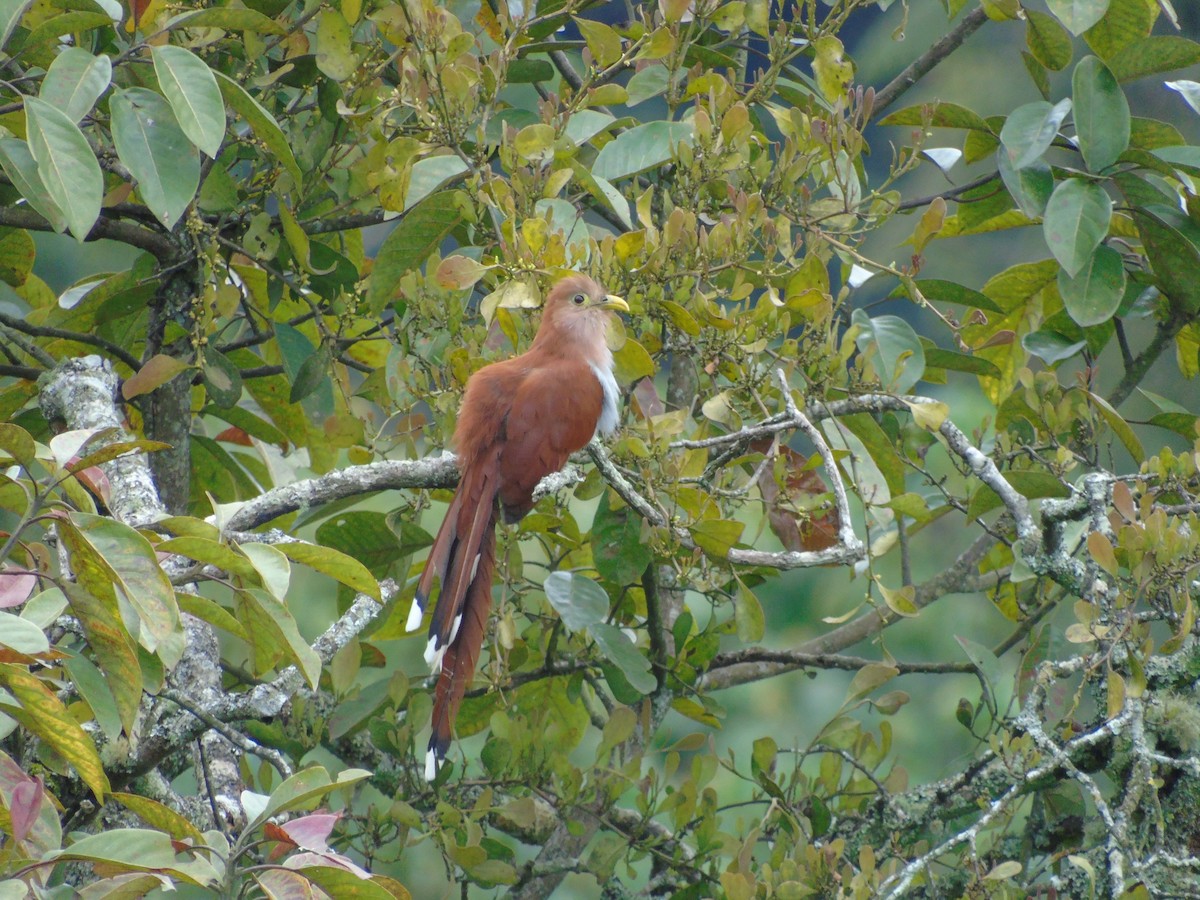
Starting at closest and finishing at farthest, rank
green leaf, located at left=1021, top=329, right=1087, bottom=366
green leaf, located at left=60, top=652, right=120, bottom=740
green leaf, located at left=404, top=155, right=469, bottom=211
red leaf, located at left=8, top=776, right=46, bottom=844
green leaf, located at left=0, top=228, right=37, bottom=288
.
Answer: red leaf, located at left=8, top=776, right=46, bottom=844
green leaf, located at left=60, top=652, right=120, bottom=740
green leaf, located at left=404, top=155, right=469, bottom=211
green leaf, located at left=1021, top=329, right=1087, bottom=366
green leaf, located at left=0, top=228, right=37, bottom=288

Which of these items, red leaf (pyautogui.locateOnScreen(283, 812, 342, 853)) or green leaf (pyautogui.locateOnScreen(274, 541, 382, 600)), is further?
green leaf (pyautogui.locateOnScreen(274, 541, 382, 600))

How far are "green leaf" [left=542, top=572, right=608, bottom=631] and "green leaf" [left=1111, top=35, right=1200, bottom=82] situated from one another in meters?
1.41

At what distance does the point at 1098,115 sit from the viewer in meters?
2.26

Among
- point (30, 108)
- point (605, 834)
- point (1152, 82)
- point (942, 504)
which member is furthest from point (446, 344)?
point (1152, 82)

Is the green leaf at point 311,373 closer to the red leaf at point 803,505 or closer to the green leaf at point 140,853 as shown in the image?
the red leaf at point 803,505

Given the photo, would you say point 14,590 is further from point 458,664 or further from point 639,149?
point 639,149

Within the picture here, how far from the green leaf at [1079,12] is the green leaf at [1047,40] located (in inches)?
10.4

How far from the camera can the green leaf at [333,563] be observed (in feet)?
4.74

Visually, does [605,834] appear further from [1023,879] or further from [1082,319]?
[1082,319]

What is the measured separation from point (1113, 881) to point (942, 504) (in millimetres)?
1273

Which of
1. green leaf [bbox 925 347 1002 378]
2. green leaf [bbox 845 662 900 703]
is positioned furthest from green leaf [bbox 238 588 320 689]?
green leaf [bbox 925 347 1002 378]

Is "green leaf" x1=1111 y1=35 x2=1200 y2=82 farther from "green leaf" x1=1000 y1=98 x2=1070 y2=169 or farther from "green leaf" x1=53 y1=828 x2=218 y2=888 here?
"green leaf" x1=53 y1=828 x2=218 y2=888

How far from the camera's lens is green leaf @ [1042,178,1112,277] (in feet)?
6.97

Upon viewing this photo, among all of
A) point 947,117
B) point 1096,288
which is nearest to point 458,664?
point 1096,288
